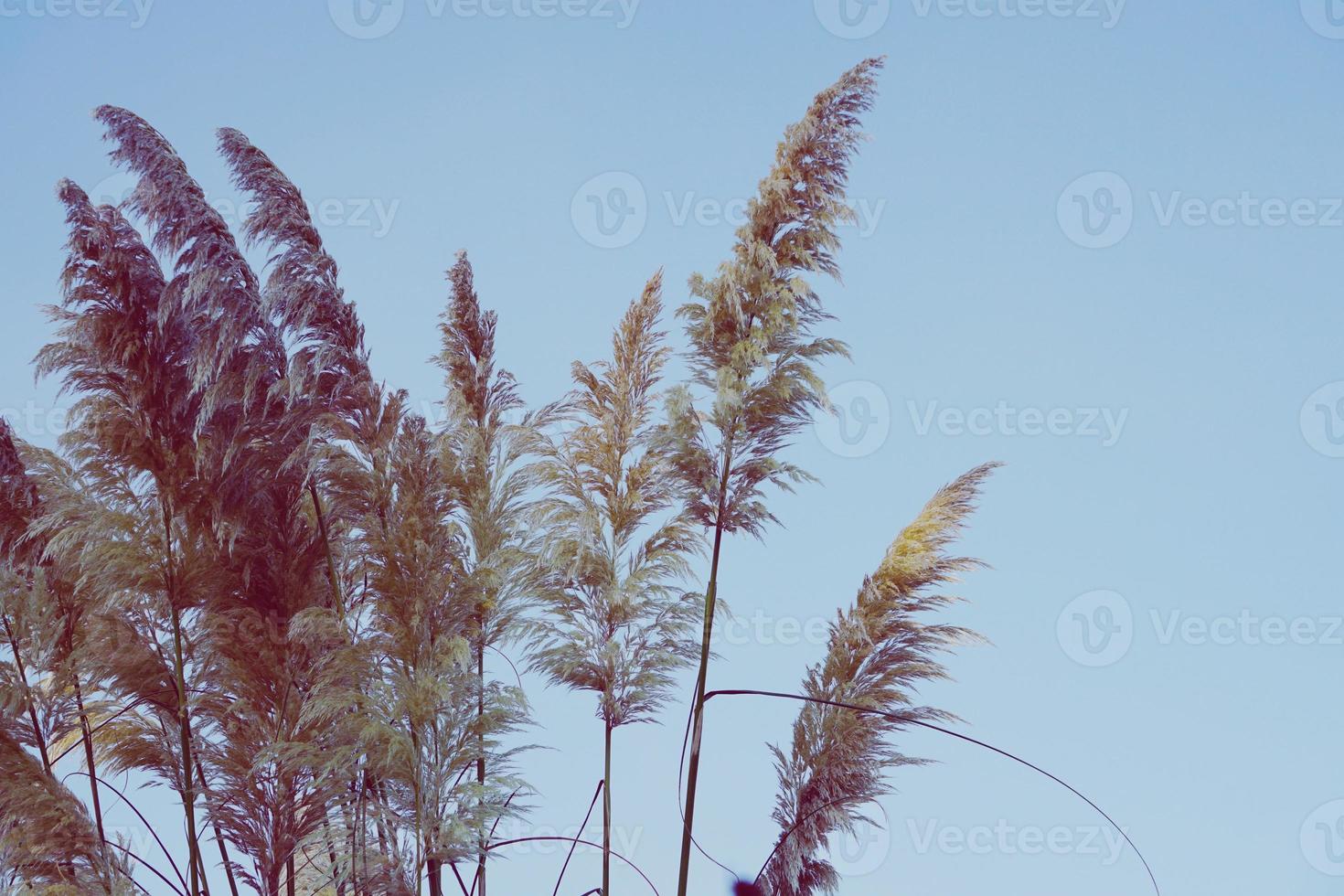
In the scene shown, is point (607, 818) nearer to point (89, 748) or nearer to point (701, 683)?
point (701, 683)

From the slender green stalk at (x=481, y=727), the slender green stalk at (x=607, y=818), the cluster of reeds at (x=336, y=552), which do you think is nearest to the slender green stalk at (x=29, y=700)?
the cluster of reeds at (x=336, y=552)

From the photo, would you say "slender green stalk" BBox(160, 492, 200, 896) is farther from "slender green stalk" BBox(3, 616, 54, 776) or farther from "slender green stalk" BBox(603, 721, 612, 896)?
"slender green stalk" BBox(603, 721, 612, 896)

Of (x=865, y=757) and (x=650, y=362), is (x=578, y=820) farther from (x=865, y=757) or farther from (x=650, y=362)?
(x=650, y=362)

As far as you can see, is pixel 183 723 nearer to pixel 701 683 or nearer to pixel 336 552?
pixel 336 552

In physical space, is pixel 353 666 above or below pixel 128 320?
below

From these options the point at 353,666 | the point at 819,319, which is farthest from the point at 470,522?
the point at 819,319

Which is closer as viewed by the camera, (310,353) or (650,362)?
(310,353)

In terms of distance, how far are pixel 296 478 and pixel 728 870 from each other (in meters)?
1.98

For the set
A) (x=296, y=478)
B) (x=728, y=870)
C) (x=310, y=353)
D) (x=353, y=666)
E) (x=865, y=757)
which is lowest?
(x=728, y=870)

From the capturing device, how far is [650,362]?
13.9 ft

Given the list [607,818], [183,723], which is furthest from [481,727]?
[183,723]

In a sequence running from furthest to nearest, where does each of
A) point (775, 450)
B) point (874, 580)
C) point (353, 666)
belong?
point (874, 580) < point (775, 450) < point (353, 666)

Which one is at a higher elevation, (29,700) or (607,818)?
(29,700)

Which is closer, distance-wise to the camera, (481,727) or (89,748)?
(481,727)
